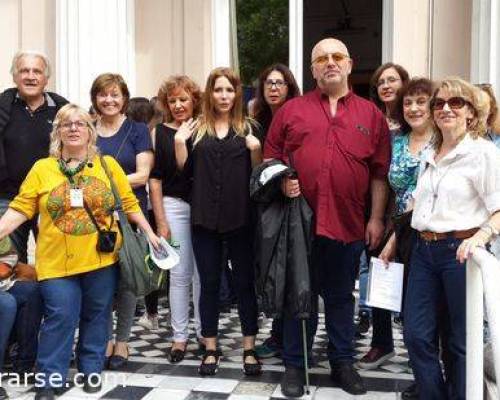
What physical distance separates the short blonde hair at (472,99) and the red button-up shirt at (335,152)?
26.3 inches

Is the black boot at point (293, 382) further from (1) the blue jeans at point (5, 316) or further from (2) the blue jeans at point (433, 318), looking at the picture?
(1) the blue jeans at point (5, 316)

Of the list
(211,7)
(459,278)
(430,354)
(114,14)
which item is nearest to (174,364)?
(430,354)

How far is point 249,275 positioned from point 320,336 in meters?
1.28

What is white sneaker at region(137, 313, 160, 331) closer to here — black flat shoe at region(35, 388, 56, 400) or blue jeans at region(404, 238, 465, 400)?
black flat shoe at region(35, 388, 56, 400)

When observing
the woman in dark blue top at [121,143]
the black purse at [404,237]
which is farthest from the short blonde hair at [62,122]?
the black purse at [404,237]

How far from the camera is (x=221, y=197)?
4059 mm

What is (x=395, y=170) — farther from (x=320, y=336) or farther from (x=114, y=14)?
(x=114, y=14)

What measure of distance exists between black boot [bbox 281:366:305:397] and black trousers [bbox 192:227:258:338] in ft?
1.54

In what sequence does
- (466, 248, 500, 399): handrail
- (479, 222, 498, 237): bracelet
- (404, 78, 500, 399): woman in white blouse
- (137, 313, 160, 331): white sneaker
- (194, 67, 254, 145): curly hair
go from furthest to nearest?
1. (137, 313, 160, 331): white sneaker
2. (194, 67, 254, 145): curly hair
3. (404, 78, 500, 399): woman in white blouse
4. (479, 222, 498, 237): bracelet
5. (466, 248, 500, 399): handrail

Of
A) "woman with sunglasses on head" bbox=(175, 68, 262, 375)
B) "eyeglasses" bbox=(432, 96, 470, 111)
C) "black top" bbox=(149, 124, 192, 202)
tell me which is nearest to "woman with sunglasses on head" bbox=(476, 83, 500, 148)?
"eyeglasses" bbox=(432, 96, 470, 111)

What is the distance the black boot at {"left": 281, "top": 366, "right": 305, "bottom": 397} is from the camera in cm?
375

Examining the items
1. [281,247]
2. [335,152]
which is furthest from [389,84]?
[281,247]

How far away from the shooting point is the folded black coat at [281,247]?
3.65m

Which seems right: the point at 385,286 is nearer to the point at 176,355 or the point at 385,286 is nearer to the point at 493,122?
the point at 493,122
